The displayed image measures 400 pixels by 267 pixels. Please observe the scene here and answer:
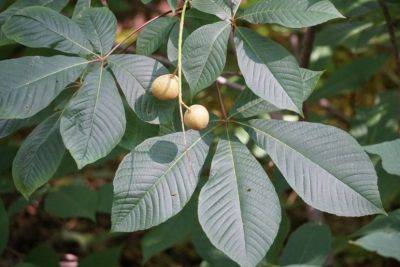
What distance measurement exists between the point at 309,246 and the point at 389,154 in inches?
13.5

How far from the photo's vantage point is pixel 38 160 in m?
1.10

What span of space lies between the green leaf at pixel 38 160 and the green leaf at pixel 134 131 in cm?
13

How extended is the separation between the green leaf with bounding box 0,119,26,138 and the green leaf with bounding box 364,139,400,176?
0.67 m

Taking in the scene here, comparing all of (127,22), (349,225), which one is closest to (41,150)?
(349,225)

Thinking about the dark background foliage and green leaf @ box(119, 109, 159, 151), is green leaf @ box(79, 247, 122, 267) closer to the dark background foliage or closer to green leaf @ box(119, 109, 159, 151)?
the dark background foliage

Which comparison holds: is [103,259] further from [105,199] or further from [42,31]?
[42,31]

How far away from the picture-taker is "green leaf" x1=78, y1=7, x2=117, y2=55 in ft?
3.55

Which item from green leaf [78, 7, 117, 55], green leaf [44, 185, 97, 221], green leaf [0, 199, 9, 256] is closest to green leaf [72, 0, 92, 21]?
green leaf [78, 7, 117, 55]

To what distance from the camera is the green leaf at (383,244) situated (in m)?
1.14

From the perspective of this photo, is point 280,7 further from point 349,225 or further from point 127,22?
point 127,22

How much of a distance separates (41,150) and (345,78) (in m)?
1.31

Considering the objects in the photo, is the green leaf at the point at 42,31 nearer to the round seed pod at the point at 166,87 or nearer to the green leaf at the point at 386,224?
the round seed pod at the point at 166,87

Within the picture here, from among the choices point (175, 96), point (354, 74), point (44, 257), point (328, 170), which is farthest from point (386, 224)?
point (44, 257)

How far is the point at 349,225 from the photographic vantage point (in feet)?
8.59
